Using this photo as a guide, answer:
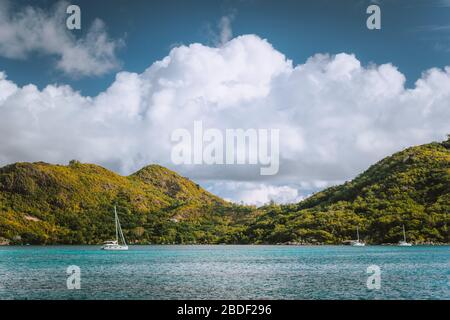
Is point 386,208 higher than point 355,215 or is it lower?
higher

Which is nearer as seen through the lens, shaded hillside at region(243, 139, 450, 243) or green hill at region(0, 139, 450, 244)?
shaded hillside at region(243, 139, 450, 243)

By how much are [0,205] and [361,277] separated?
181615mm

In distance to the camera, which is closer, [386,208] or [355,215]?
[386,208]

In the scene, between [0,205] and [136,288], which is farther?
[0,205]

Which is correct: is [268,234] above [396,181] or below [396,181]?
below

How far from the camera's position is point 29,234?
592 ft

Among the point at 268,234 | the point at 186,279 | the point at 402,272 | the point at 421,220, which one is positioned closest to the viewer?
the point at 186,279

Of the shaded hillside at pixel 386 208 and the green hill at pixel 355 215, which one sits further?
the green hill at pixel 355 215

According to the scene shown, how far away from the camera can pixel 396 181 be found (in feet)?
502

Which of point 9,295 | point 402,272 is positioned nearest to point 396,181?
point 402,272
